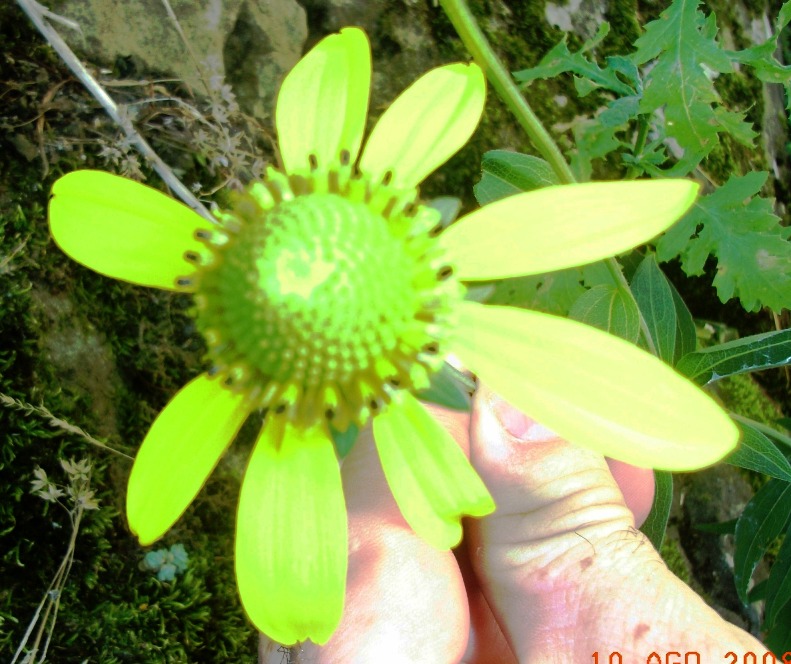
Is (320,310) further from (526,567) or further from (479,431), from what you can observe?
(526,567)

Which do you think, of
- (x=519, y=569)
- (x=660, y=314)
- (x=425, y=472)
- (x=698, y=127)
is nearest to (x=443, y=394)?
(x=425, y=472)

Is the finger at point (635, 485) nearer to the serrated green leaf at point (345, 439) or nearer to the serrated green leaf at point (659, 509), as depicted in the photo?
the serrated green leaf at point (659, 509)

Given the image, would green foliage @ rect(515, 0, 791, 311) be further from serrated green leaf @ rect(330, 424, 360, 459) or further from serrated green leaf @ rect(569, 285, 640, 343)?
serrated green leaf @ rect(330, 424, 360, 459)

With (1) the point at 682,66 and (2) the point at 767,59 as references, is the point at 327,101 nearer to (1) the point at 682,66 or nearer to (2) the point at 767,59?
(1) the point at 682,66

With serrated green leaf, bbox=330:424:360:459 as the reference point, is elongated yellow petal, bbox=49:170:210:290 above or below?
above

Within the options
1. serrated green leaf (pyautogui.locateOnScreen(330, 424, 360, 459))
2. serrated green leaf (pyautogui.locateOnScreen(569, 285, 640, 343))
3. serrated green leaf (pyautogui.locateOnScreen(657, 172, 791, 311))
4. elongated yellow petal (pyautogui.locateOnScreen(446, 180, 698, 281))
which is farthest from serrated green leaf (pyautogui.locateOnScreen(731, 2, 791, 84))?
serrated green leaf (pyautogui.locateOnScreen(330, 424, 360, 459))
